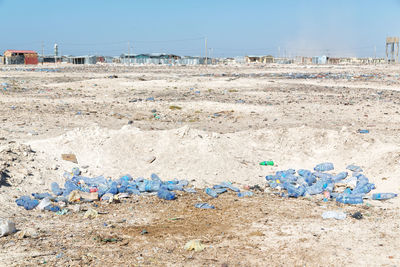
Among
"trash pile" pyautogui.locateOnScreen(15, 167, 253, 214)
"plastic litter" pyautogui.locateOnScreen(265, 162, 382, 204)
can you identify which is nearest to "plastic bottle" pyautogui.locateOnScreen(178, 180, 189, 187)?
"trash pile" pyautogui.locateOnScreen(15, 167, 253, 214)

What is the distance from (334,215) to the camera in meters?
4.84

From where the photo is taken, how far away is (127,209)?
516cm

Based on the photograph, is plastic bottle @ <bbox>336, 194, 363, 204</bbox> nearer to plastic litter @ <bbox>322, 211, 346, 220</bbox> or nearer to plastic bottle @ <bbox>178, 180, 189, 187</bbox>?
plastic litter @ <bbox>322, 211, 346, 220</bbox>

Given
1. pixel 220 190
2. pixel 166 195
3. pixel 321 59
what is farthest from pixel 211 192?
pixel 321 59

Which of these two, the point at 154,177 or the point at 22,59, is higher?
the point at 22,59

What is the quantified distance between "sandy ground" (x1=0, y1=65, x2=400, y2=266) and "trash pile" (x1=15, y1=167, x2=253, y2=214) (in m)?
0.14

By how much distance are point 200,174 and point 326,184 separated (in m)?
1.92

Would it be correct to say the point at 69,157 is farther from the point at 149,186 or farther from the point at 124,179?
the point at 149,186

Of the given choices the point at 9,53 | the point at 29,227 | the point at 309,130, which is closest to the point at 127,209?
the point at 29,227

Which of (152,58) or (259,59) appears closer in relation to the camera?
(152,58)

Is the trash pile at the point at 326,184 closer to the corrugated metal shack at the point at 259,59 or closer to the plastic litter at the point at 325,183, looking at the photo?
the plastic litter at the point at 325,183

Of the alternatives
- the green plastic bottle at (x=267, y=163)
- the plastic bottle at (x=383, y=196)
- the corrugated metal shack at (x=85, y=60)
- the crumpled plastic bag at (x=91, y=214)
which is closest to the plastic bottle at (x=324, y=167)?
the green plastic bottle at (x=267, y=163)

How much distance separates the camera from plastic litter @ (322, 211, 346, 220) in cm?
479

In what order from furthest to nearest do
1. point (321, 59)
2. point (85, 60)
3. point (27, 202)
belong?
point (321, 59) → point (85, 60) → point (27, 202)
